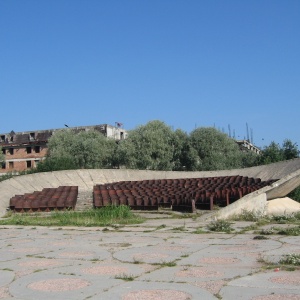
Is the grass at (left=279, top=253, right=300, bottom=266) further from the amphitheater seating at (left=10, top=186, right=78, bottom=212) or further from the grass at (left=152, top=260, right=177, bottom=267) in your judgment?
the amphitheater seating at (left=10, top=186, right=78, bottom=212)

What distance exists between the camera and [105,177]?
30.7 metres

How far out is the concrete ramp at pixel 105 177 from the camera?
21.7m

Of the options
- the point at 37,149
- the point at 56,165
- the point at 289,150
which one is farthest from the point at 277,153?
the point at 37,149

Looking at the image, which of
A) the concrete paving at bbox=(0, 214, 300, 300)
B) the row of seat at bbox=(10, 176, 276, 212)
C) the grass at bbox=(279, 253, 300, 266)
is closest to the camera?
the concrete paving at bbox=(0, 214, 300, 300)

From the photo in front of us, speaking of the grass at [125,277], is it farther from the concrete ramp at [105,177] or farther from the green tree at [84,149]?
the green tree at [84,149]

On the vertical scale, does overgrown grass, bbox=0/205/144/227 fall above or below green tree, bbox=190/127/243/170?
below

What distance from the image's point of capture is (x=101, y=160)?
4947 centimetres

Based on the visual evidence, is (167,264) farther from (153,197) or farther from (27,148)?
(27,148)

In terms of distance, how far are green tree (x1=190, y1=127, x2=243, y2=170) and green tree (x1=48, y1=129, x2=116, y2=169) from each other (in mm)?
10299

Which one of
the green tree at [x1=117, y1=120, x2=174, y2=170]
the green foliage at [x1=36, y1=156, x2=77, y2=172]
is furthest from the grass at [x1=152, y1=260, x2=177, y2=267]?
the green tree at [x1=117, y1=120, x2=174, y2=170]

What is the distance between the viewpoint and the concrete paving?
4750 millimetres

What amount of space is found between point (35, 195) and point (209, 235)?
1520 centimetres

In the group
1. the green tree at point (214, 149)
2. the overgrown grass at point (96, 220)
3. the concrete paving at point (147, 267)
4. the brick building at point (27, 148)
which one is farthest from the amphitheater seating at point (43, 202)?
the brick building at point (27, 148)

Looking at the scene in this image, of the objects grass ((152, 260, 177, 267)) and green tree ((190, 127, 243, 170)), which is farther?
green tree ((190, 127, 243, 170))
